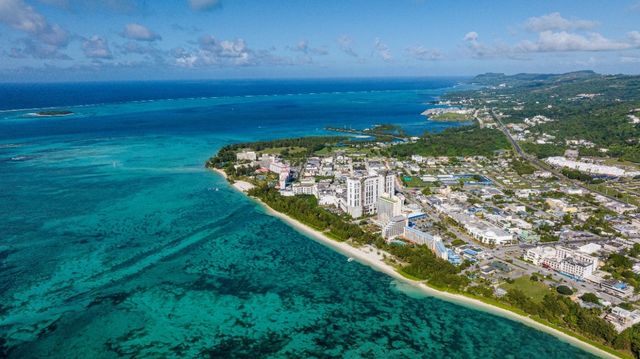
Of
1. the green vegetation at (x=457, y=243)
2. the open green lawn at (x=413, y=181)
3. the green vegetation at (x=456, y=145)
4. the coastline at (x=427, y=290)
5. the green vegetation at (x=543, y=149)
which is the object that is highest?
the green vegetation at (x=456, y=145)

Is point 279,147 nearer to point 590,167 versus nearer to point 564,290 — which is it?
point 590,167

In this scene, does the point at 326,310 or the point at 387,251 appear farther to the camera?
the point at 387,251

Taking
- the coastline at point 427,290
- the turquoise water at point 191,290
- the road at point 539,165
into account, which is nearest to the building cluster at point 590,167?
the road at point 539,165

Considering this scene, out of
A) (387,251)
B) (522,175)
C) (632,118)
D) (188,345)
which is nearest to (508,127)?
(632,118)

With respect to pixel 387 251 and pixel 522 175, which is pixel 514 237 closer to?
pixel 387 251

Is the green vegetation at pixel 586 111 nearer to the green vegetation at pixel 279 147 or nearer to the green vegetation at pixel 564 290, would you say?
the green vegetation at pixel 279 147

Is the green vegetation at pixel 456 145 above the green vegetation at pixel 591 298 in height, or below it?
above
